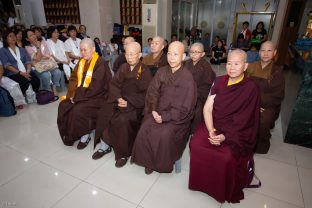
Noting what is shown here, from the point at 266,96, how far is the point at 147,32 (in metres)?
6.31

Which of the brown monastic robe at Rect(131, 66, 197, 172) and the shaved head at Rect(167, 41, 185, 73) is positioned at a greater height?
the shaved head at Rect(167, 41, 185, 73)

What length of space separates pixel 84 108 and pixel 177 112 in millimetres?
1239

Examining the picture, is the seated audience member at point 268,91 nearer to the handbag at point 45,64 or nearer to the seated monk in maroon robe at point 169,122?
the seated monk in maroon robe at point 169,122

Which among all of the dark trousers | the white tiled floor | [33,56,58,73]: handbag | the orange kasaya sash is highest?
the orange kasaya sash

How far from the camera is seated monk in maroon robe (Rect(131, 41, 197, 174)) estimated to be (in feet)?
7.14

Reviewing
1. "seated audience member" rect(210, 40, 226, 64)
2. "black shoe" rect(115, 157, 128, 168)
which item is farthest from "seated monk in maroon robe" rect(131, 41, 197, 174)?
"seated audience member" rect(210, 40, 226, 64)

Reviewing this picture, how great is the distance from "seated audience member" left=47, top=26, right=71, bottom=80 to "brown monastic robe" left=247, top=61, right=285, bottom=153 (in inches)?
165

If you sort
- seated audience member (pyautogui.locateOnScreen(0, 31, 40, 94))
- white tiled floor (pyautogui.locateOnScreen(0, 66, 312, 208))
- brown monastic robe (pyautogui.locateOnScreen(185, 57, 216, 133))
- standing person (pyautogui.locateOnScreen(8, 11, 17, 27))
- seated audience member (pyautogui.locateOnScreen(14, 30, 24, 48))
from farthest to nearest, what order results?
1. standing person (pyautogui.locateOnScreen(8, 11, 17, 27))
2. seated audience member (pyautogui.locateOnScreen(14, 30, 24, 48))
3. seated audience member (pyautogui.locateOnScreen(0, 31, 40, 94))
4. brown monastic robe (pyautogui.locateOnScreen(185, 57, 216, 133))
5. white tiled floor (pyautogui.locateOnScreen(0, 66, 312, 208))

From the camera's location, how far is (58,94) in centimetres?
484

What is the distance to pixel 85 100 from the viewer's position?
9.18ft

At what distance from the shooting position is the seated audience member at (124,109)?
8.10ft

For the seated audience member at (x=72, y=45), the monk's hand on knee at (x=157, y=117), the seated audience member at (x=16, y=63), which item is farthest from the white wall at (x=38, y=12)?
the monk's hand on knee at (x=157, y=117)

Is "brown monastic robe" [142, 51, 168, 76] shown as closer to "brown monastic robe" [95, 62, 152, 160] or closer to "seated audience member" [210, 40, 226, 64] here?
"brown monastic robe" [95, 62, 152, 160]

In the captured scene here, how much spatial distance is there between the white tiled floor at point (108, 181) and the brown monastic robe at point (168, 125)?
9.5 inches
